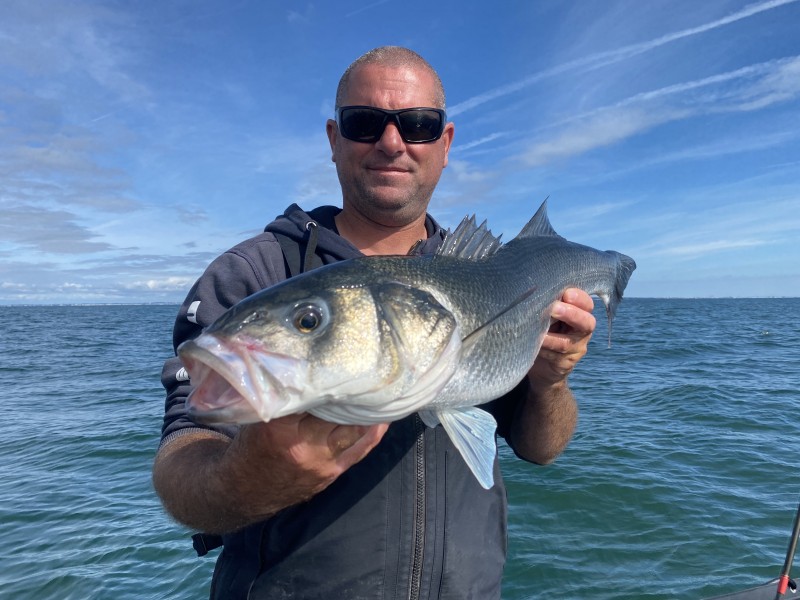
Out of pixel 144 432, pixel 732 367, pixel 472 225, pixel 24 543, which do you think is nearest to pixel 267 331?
pixel 472 225

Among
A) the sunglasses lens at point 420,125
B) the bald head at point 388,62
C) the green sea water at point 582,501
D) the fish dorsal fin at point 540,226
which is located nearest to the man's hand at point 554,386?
the fish dorsal fin at point 540,226

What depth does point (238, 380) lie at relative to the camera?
5.19 ft

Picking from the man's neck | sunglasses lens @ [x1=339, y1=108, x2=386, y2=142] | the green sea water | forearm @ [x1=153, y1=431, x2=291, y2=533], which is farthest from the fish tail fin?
the green sea water

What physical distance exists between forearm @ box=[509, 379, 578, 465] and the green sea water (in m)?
3.63

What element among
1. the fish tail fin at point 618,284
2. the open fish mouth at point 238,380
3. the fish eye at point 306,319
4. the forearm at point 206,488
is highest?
the fish tail fin at point 618,284

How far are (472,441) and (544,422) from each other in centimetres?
99

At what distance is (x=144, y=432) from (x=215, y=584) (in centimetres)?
1077

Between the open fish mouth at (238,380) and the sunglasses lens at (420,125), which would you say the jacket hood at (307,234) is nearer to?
the sunglasses lens at (420,125)

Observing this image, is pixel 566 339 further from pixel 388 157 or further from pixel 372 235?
pixel 388 157

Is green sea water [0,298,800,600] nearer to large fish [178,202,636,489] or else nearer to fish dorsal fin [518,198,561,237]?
fish dorsal fin [518,198,561,237]

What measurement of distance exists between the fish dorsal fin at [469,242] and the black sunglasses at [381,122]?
0.64 meters

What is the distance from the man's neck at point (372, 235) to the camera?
10.4ft

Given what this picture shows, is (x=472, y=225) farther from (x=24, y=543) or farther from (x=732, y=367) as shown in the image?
(x=732, y=367)

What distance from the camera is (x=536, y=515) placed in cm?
772
